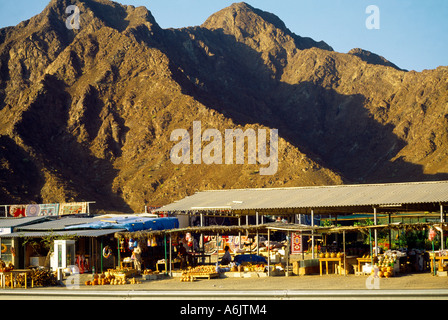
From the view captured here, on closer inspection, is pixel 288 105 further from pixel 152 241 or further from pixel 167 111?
pixel 152 241

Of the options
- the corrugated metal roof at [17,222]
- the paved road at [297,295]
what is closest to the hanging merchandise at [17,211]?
the corrugated metal roof at [17,222]

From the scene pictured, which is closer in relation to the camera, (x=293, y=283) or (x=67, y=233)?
(x=293, y=283)

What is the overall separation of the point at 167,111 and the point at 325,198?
7302 cm

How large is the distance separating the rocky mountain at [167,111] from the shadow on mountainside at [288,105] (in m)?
0.38

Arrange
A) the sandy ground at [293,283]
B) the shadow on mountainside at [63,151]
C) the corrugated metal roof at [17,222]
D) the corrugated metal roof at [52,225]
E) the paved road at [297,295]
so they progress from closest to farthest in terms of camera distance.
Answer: the paved road at [297,295]
the sandy ground at [293,283]
the corrugated metal roof at [52,225]
the corrugated metal roof at [17,222]
the shadow on mountainside at [63,151]

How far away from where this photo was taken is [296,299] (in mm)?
16609

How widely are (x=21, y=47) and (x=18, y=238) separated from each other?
106 metres

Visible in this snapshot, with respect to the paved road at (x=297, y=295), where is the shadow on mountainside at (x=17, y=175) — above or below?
above

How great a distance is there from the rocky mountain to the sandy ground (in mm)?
62322

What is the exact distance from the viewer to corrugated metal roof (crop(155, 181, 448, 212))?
1348 inches

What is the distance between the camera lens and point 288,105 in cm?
14762

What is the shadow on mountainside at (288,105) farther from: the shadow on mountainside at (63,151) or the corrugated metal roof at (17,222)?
the corrugated metal roof at (17,222)

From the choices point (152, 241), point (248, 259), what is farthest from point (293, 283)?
point (152, 241)

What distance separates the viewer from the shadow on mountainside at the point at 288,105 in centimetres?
11469
